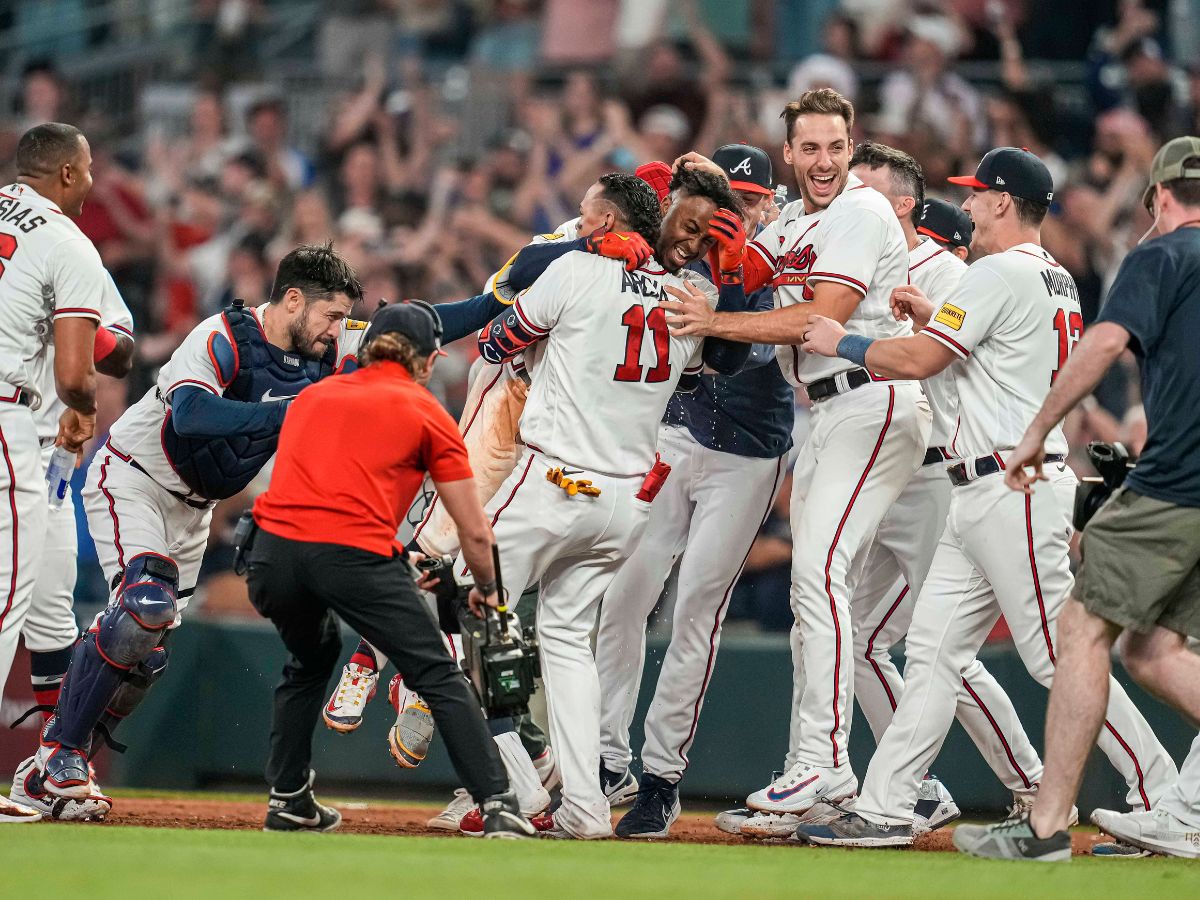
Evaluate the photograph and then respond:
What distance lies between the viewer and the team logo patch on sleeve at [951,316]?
576 cm

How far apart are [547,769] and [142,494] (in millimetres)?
2079

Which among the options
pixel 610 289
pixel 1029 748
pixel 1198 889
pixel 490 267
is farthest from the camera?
pixel 490 267

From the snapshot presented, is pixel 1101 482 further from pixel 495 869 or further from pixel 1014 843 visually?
pixel 495 869

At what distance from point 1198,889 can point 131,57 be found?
13.1m

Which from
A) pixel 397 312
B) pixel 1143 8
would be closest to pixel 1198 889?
pixel 397 312

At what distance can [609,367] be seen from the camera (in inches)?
235

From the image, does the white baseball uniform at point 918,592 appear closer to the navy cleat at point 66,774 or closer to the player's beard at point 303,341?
the player's beard at point 303,341

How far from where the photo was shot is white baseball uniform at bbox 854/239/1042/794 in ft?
20.6

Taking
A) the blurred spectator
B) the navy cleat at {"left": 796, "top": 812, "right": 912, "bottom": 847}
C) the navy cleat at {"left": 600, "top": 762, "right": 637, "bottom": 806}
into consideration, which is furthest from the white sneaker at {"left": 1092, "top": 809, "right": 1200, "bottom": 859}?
the blurred spectator

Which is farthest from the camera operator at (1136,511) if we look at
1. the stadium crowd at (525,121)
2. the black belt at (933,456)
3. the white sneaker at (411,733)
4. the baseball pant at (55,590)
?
the stadium crowd at (525,121)

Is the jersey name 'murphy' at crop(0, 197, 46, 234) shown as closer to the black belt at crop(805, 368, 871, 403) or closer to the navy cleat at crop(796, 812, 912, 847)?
the black belt at crop(805, 368, 871, 403)

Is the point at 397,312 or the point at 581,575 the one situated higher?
the point at 397,312

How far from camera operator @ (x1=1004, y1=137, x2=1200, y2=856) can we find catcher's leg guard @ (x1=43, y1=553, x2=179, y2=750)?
327 centimetres

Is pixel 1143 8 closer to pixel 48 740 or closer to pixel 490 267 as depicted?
pixel 490 267
